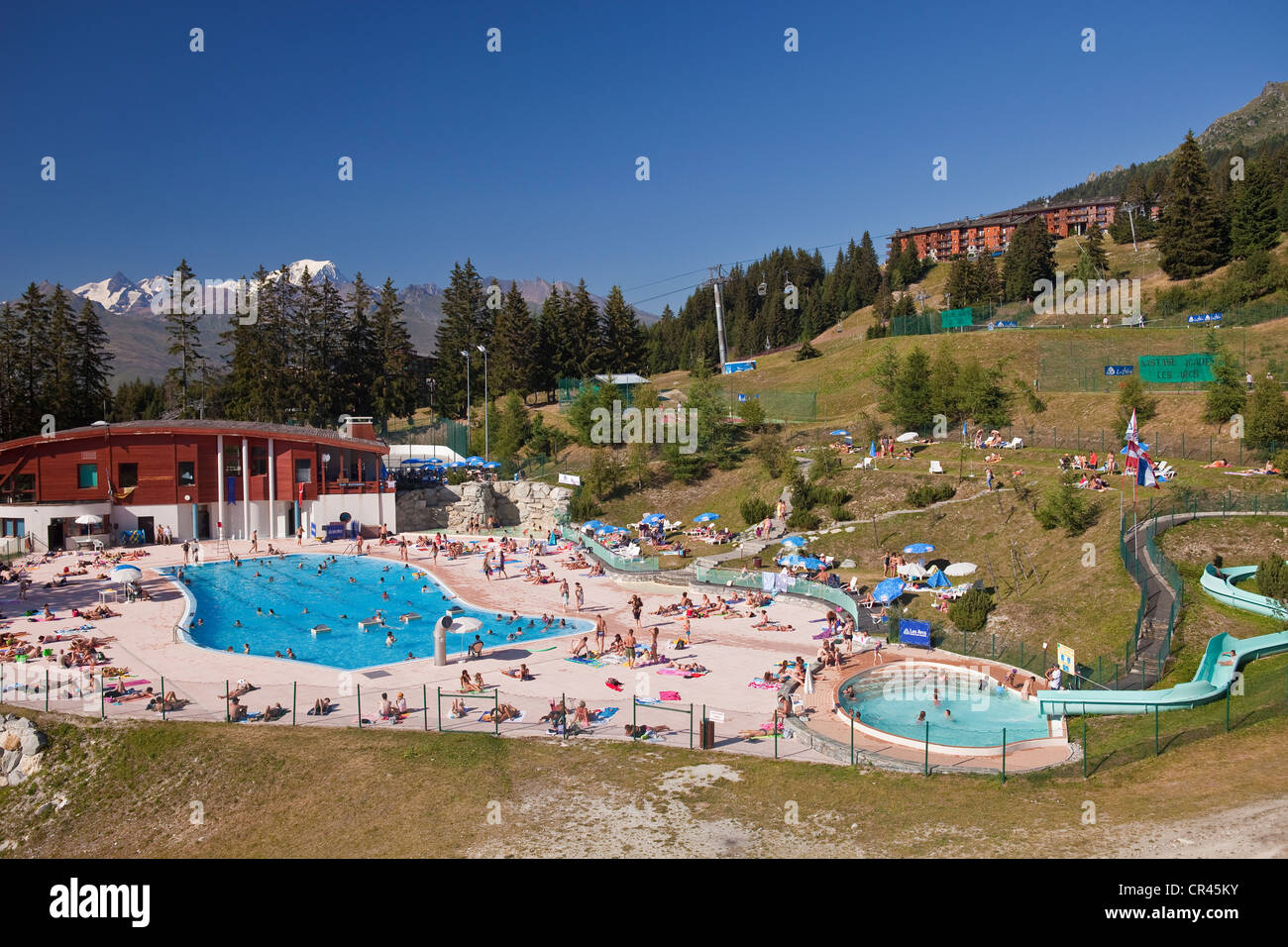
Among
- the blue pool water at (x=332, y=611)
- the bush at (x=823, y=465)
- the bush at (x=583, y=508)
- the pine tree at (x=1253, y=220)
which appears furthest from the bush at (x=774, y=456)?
the pine tree at (x=1253, y=220)

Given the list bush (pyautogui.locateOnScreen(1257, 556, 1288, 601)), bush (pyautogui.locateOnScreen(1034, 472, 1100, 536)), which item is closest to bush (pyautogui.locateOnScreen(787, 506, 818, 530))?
bush (pyautogui.locateOnScreen(1034, 472, 1100, 536))

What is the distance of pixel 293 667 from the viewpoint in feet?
74.0

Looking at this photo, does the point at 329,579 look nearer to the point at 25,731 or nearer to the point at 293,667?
the point at 293,667

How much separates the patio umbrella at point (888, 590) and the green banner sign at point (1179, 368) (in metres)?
28.2

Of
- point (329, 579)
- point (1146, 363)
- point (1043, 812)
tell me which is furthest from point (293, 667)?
point (1146, 363)

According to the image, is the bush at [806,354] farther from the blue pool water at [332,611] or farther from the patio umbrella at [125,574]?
the patio umbrella at [125,574]

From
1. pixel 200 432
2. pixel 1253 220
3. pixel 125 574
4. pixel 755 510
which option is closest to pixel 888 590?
pixel 755 510

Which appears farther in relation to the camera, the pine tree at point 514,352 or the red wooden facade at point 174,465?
the pine tree at point 514,352

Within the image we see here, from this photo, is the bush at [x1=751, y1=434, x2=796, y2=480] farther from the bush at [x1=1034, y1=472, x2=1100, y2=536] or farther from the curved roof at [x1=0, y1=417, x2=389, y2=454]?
the curved roof at [x1=0, y1=417, x2=389, y2=454]

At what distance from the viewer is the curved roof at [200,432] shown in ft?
141

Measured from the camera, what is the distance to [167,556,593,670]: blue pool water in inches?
1001

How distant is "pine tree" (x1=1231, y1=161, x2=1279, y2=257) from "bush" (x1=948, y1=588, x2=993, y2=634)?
183 ft
